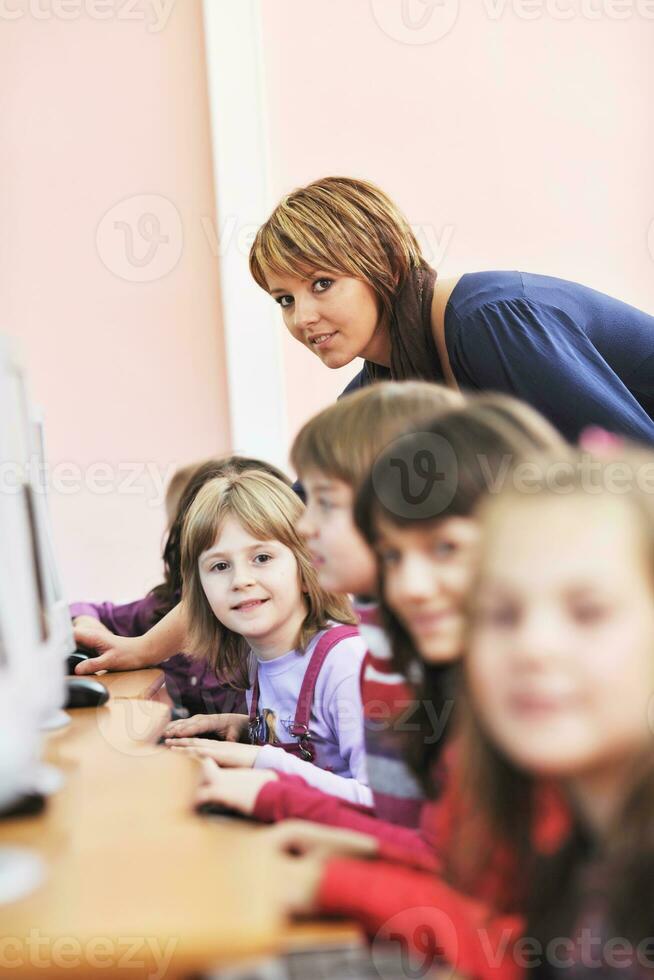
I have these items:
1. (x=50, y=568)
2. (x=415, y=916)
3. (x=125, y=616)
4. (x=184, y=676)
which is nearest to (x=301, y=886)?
(x=415, y=916)

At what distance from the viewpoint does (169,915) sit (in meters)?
0.64

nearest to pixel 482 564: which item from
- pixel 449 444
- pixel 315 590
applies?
pixel 449 444

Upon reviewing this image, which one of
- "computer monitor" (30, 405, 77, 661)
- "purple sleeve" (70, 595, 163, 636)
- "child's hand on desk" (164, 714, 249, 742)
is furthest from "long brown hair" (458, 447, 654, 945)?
"purple sleeve" (70, 595, 163, 636)

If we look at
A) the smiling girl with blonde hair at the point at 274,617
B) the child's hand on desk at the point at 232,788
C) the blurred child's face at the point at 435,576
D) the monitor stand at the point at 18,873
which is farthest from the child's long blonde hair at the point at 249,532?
the monitor stand at the point at 18,873

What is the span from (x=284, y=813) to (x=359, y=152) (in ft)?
7.13

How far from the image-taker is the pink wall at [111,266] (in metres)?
2.80

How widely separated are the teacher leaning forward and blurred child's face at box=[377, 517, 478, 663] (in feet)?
2.31

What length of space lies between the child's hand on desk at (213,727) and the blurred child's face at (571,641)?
1.06 meters

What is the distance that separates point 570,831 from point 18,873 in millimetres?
365

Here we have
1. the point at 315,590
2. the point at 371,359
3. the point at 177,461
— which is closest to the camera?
the point at 315,590

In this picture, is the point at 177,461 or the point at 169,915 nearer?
the point at 169,915

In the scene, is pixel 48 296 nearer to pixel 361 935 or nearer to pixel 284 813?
pixel 284 813

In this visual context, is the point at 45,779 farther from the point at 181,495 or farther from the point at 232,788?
the point at 181,495

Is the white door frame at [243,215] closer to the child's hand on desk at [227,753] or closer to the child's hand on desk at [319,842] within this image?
the child's hand on desk at [227,753]
